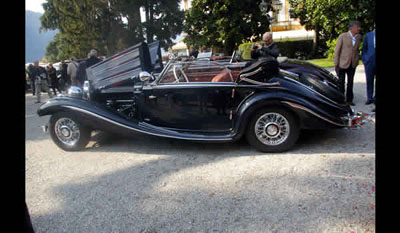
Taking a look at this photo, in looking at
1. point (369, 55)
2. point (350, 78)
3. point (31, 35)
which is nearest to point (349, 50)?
point (369, 55)

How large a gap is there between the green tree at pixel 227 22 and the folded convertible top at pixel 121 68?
15963 mm

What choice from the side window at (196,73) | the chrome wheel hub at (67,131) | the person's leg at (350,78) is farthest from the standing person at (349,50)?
the chrome wheel hub at (67,131)

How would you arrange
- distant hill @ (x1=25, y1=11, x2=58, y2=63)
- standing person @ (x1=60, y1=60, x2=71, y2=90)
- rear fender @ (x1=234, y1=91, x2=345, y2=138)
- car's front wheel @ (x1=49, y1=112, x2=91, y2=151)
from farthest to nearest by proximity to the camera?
standing person @ (x1=60, y1=60, x2=71, y2=90)
car's front wheel @ (x1=49, y1=112, x2=91, y2=151)
rear fender @ (x1=234, y1=91, x2=345, y2=138)
distant hill @ (x1=25, y1=11, x2=58, y2=63)

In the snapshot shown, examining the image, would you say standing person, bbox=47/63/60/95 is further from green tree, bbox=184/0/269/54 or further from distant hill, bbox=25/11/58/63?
distant hill, bbox=25/11/58/63

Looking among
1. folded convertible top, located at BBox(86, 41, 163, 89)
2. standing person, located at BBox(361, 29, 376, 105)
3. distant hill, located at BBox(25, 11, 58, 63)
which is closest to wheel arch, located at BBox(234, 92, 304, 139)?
folded convertible top, located at BBox(86, 41, 163, 89)

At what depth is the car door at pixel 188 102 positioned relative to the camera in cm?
418

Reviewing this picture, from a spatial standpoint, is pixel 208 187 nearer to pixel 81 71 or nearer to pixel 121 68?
pixel 121 68

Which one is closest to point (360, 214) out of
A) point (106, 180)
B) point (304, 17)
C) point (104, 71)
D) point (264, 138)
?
point (264, 138)

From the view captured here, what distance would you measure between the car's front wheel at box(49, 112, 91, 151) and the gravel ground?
16 centimetres

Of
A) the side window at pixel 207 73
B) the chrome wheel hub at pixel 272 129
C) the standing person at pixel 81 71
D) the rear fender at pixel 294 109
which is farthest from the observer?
the standing person at pixel 81 71

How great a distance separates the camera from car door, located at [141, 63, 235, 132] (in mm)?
4176

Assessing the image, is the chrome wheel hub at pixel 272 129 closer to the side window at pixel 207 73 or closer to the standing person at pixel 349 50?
the side window at pixel 207 73

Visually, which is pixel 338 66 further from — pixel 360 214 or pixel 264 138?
pixel 360 214

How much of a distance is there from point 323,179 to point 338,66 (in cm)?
411
